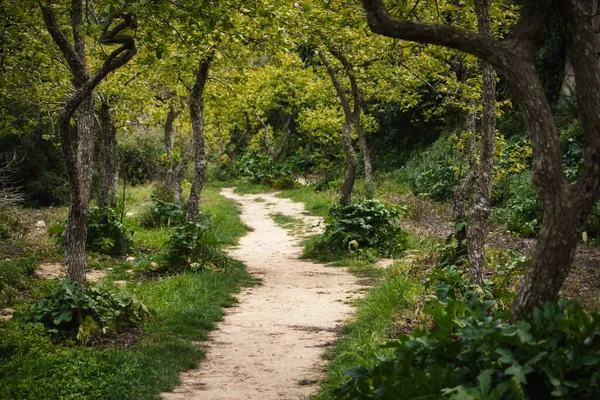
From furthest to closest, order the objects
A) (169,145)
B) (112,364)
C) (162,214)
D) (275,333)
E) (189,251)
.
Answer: (169,145) < (162,214) < (189,251) < (275,333) < (112,364)

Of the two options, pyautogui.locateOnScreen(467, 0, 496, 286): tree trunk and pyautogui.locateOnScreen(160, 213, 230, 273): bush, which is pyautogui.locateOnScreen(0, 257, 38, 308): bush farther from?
pyautogui.locateOnScreen(467, 0, 496, 286): tree trunk

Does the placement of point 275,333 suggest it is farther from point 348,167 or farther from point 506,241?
point 348,167

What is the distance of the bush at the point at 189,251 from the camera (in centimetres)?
1157

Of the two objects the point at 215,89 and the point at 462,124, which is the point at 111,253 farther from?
the point at 462,124

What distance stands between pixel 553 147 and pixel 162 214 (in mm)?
14380

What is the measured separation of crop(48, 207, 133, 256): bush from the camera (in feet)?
43.4

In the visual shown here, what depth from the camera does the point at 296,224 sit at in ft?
61.2

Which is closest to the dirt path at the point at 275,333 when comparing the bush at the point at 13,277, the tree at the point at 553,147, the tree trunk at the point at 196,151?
the tree trunk at the point at 196,151

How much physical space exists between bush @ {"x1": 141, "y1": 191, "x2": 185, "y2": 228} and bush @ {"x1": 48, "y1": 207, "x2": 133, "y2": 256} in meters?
3.32

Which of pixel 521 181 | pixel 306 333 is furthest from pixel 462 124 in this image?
pixel 306 333

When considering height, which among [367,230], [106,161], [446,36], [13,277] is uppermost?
[446,36]

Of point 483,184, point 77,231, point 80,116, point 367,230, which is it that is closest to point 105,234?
point 367,230

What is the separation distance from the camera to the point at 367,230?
13.7 m

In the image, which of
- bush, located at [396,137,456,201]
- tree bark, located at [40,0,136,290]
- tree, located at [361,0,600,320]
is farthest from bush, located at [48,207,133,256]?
tree, located at [361,0,600,320]
